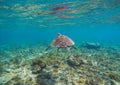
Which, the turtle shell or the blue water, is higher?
the blue water

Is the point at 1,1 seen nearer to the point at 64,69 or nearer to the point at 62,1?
the point at 62,1

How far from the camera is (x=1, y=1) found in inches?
840

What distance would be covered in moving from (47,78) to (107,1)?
17614 millimetres

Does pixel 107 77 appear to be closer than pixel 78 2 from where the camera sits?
Yes

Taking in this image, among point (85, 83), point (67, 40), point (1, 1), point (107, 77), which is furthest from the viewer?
point (1, 1)

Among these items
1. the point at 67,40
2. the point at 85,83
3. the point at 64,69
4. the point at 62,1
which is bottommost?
the point at 85,83

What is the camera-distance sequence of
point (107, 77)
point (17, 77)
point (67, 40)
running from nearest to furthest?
point (17, 77) < point (107, 77) < point (67, 40)

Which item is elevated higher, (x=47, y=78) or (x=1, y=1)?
(x=1, y=1)

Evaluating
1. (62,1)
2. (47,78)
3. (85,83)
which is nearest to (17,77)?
(47,78)

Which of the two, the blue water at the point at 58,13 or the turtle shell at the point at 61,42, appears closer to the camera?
the turtle shell at the point at 61,42

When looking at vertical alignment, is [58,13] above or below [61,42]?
above

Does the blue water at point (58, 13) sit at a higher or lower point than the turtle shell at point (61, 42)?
higher

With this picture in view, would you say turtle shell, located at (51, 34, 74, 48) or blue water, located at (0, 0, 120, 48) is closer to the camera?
turtle shell, located at (51, 34, 74, 48)

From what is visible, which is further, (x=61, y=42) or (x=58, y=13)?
(x=58, y=13)
